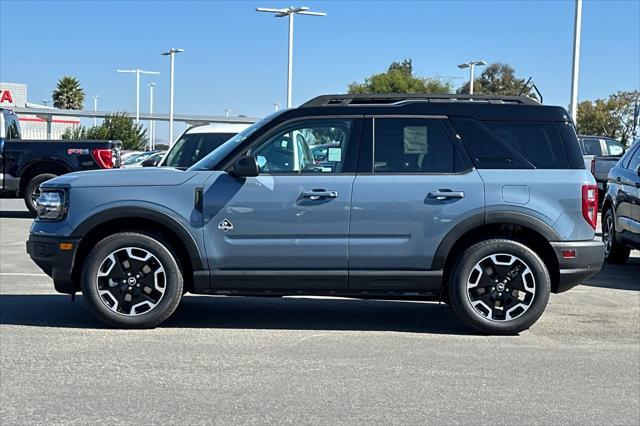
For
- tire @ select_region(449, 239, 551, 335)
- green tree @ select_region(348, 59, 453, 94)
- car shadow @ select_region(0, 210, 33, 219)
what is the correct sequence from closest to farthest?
tire @ select_region(449, 239, 551, 335), car shadow @ select_region(0, 210, 33, 219), green tree @ select_region(348, 59, 453, 94)

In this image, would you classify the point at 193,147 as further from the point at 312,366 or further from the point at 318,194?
the point at 312,366

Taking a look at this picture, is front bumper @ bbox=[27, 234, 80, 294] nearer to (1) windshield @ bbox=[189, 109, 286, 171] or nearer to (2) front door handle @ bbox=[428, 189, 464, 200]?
(1) windshield @ bbox=[189, 109, 286, 171]

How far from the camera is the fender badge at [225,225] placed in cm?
652

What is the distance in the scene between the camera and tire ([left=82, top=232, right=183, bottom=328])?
6535mm

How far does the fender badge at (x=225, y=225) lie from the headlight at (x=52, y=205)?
1.29m

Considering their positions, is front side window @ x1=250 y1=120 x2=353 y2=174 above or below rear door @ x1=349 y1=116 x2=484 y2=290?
above

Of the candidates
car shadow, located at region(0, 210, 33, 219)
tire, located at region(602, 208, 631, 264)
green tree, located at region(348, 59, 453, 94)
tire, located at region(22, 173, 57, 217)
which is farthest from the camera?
green tree, located at region(348, 59, 453, 94)

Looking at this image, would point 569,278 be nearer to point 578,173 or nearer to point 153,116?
point 578,173

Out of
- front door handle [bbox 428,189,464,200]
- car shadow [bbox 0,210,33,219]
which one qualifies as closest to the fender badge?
front door handle [bbox 428,189,464,200]

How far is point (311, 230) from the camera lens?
6.53 m

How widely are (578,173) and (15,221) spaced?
13.3 metres

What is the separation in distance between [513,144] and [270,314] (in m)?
2.69

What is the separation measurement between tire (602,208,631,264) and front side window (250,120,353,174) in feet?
19.3

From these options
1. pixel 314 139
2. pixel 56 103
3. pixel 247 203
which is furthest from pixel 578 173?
pixel 56 103
